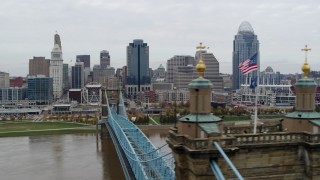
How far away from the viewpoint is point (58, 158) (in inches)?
2229

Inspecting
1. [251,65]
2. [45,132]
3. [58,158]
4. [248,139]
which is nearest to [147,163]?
[251,65]

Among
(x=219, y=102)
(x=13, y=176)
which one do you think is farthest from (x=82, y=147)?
(x=219, y=102)

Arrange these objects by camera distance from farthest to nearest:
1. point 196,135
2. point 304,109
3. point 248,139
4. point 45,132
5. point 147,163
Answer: point 45,132
point 147,163
point 304,109
point 248,139
point 196,135

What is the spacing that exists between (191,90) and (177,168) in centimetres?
331

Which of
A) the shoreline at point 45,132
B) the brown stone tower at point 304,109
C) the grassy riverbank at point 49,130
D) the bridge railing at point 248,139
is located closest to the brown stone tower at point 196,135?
the bridge railing at point 248,139

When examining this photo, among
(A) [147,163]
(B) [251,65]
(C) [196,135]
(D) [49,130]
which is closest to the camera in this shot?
(C) [196,135]

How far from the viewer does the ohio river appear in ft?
150

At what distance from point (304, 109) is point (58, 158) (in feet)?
150

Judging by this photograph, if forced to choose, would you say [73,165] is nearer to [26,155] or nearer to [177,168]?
[26,155]

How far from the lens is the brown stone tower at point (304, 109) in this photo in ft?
53.9

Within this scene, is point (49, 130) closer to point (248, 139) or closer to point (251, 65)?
point (251, 65)

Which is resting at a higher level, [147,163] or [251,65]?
[251,65]

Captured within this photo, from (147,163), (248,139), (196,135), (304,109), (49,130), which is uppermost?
(304,109)

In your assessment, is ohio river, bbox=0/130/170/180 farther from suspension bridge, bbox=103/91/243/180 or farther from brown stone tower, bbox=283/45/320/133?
brown stone tower, bbox=283/45/320/133
